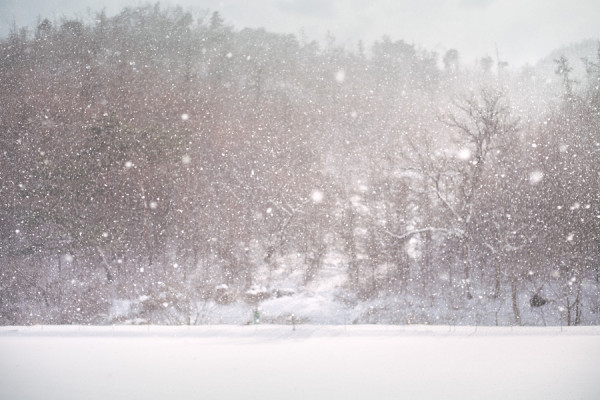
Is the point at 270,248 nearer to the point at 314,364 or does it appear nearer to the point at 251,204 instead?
the point at 251,204

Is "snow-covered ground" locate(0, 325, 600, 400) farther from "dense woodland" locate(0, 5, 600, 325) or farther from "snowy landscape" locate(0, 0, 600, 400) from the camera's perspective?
"dense woodland" locate(0, 5, 600, 325)

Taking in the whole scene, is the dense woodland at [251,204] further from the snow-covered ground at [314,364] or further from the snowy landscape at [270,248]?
the snow-covered ground at [314,364]

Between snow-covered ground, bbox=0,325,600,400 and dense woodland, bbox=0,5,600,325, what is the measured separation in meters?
11.2

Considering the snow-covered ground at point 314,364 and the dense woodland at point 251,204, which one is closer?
the snow-covered ground at point 314,364

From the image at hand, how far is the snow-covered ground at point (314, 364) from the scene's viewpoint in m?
7.37

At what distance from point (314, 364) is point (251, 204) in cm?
2949

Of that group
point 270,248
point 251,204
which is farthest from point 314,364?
point 251,204

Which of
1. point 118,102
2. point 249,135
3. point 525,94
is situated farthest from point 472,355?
point 525,94

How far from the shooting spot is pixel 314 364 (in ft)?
28.7

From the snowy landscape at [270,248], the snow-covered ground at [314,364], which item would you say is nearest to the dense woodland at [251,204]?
the snowy landscape at [270,248]

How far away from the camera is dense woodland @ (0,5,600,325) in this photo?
80.5ft

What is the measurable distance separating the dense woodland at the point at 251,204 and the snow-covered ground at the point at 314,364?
440 inches

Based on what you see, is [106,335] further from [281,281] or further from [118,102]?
[118,102]

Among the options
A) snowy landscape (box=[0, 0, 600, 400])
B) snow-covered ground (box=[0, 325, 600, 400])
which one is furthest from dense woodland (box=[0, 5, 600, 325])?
snow-covered ground (box=[0, 325, 600, 400])
